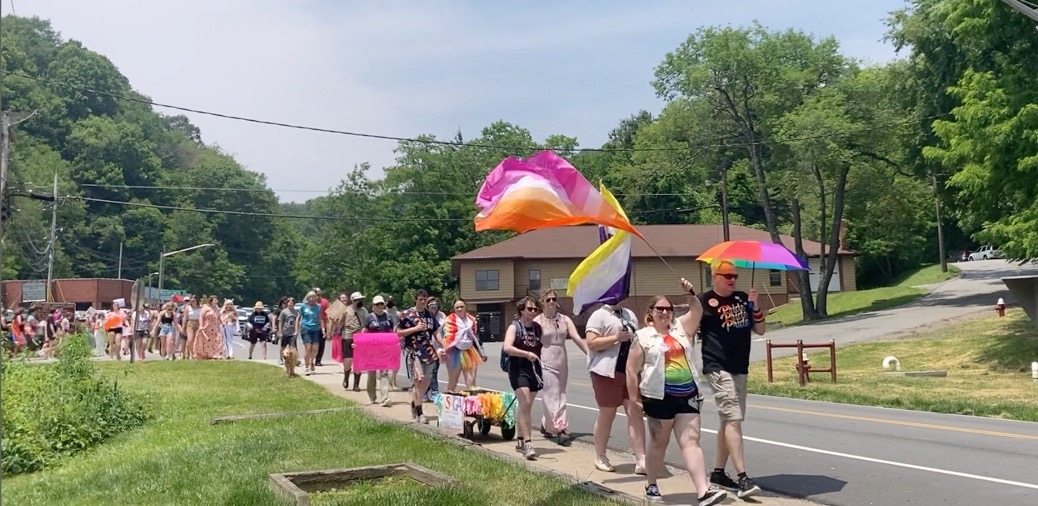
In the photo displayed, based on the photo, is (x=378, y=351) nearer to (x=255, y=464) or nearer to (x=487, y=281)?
(x=255, y=464)

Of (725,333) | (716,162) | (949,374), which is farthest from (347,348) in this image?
(716,162)

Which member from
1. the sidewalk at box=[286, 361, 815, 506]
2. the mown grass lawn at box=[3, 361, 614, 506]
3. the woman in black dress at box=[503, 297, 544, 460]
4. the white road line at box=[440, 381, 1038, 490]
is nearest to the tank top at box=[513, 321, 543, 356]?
the woman in black dress at box=[503, 297, 544, 460]

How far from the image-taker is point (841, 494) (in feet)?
28.2

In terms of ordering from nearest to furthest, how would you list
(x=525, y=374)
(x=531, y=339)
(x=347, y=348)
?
(x=525, y=374) → (x=531, y=339) → (x=347, y=348)

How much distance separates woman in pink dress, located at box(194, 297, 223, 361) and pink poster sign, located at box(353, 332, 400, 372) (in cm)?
1425

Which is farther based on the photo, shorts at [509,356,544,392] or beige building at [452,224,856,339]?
beige building at [452,224,856,339]

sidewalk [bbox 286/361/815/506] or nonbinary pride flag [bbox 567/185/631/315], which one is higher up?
nonbinary pride flag [bbox 567/185/631/315]

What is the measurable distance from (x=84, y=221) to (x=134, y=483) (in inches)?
4121

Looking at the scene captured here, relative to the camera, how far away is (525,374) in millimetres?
10367

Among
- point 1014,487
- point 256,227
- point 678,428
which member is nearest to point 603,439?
point 678,428

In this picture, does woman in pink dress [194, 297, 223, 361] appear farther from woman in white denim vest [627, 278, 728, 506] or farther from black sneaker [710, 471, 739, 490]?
woman in white denim vest [627, 278, 728, 506]

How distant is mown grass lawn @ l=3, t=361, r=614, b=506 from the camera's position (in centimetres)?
764

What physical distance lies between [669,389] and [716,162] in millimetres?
47038

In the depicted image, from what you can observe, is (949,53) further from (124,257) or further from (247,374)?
(124,257)
